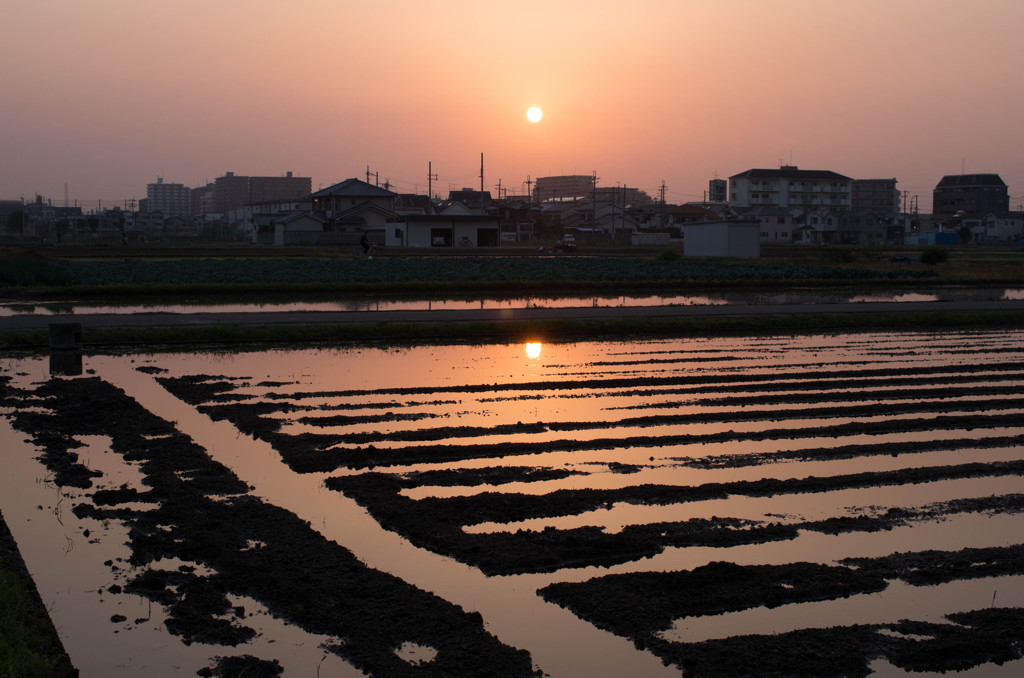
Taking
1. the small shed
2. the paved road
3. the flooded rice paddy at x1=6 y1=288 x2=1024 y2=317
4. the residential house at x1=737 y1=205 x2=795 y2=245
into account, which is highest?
the residential house at x1=737 y1=205 x2=795 y2=245

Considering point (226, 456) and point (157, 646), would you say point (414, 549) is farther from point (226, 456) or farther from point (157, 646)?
point (226, 456)

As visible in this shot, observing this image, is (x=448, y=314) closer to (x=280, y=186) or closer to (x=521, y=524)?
(x=521, y=524)

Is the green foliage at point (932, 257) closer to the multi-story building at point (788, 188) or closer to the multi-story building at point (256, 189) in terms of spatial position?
the multi-story building at point (788, 188)

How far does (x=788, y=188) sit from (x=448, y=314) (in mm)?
80299

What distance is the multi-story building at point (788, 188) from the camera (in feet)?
302

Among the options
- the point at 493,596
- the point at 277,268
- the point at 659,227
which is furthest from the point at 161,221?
the point at 493,596

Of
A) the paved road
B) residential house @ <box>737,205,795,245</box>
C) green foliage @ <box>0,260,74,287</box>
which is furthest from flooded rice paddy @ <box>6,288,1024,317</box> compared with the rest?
residential house @ <box>737,205,795,245</box>

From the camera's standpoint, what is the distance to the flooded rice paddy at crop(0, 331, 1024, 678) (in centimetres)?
456

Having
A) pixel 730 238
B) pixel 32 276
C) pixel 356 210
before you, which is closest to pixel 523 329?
pixel 32 276

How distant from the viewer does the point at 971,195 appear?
→ 370ft

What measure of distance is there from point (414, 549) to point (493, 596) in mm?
894

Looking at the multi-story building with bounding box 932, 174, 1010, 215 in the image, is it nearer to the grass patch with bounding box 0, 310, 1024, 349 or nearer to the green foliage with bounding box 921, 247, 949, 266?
the green foliage with bounding box 921, 247, 949, 266

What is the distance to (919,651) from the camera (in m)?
4.49

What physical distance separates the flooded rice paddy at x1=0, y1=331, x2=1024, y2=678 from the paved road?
5.21 meters
